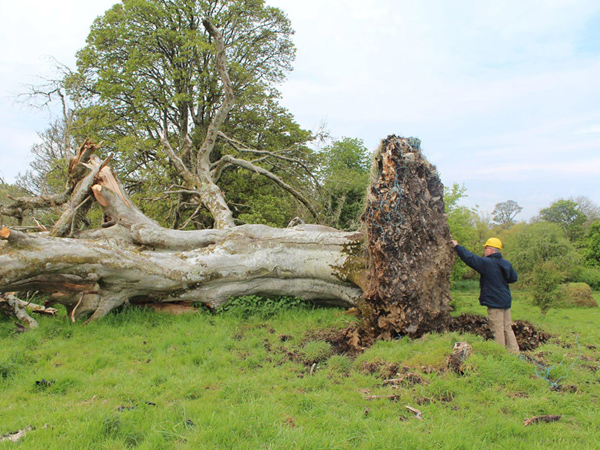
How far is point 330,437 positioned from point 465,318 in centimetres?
496

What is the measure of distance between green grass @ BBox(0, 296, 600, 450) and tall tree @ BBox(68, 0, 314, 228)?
9761mm

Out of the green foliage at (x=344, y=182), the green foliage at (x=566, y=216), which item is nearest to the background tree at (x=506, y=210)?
the green foliage at (x=566, y=216)

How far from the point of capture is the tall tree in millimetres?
16562

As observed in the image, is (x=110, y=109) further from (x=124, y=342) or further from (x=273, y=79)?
(x=124, y=342)

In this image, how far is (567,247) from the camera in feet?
99.7

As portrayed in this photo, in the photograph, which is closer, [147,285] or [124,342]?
[124,342]

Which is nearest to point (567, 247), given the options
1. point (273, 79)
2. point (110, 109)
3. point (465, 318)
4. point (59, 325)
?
point (273, 79)

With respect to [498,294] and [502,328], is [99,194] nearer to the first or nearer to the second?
[498,294]

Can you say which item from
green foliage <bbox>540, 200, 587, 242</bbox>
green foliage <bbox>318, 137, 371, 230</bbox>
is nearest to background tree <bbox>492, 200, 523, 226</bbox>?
green foliage <bbox>540, 200, 587, 242</bbox>

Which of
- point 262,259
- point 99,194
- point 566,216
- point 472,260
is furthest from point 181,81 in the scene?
point 566,216

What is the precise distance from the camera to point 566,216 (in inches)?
1800

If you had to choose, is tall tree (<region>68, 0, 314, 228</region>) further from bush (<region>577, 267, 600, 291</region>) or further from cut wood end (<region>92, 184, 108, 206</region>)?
bush (<region>577, 267, 600, 291</region>)

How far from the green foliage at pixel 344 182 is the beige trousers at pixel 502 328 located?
6638 millimetres

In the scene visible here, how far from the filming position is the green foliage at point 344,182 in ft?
49.9
